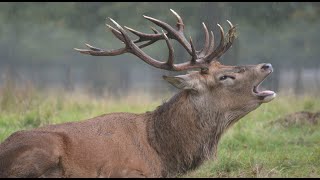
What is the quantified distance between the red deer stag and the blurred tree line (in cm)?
1034

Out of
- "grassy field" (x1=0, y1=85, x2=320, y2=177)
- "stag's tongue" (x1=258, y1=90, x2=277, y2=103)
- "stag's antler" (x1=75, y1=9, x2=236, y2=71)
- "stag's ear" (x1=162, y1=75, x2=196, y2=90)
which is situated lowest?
"grassy field" (x1=0, y1=85, x2=320, y2=177)

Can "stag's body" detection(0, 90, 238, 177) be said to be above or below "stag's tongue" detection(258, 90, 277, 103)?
below

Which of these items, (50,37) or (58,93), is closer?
(58,93)

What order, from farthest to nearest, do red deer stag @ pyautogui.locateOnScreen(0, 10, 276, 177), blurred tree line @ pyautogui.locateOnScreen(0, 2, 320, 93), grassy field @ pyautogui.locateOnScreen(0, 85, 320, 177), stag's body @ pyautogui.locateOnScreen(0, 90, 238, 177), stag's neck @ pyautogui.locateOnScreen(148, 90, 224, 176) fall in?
blurred tree line @ pyautogui.locateOnScreen(0, 2, 320, 93) → grassy field @ pyautogui.locateOnScreen(0, 85, 320, 177) → stag's neck @ pyautogui.locateOnScreen(148, 90, 224, 176) → red deer stag @ pyautogui.locateOnScreen(0, 10, 276, 177) → stag's body @ pyautogui.locateOnScreen(0, 90, 238, 177)

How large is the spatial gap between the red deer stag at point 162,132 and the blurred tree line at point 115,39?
10341 millimetres

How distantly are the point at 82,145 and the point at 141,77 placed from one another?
1554 cm

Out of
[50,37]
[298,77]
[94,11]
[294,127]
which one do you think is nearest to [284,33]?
[298,77]

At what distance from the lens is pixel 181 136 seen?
7328 mm

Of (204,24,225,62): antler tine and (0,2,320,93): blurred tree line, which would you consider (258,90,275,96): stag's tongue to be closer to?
(204,24,225,62): antler tine

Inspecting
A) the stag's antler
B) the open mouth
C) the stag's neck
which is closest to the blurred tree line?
the stag's antler

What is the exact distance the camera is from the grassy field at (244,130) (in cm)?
790

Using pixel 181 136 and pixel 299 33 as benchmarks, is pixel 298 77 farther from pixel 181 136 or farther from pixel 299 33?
pixel 181 136

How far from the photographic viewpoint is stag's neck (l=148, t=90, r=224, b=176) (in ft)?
23.8

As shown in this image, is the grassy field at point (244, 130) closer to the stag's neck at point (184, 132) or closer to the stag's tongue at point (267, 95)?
the stag's neck at point (184, 132)
